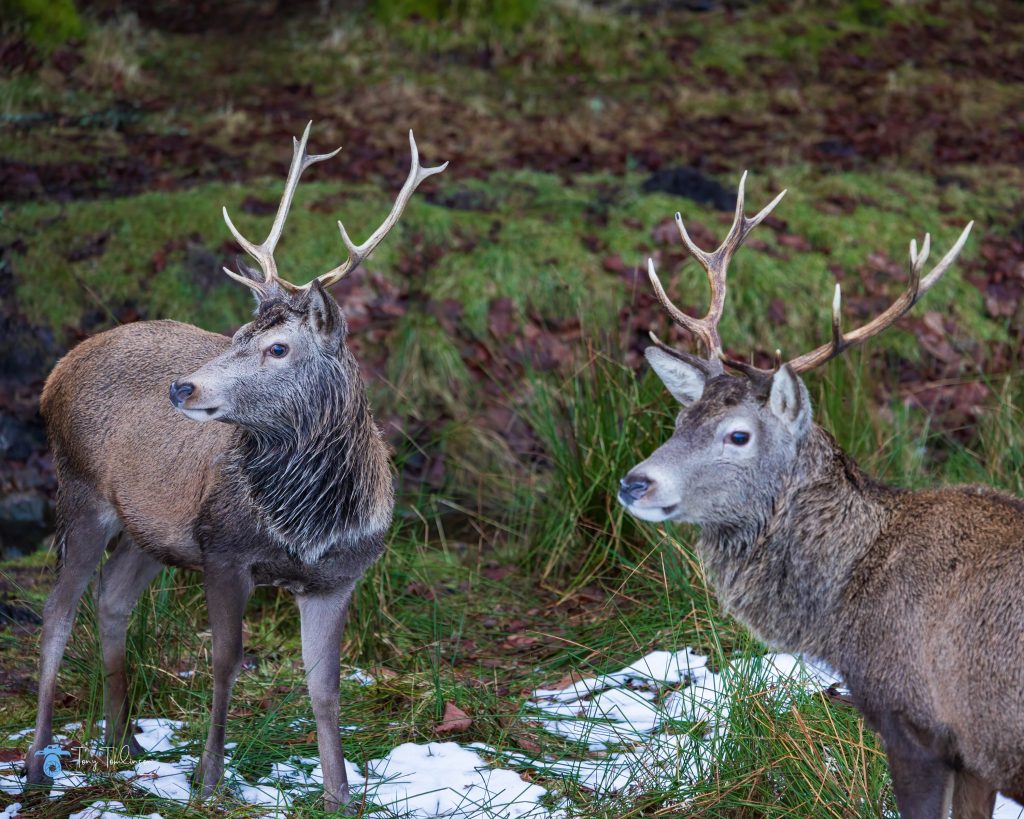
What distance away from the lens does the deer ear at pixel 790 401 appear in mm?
3844

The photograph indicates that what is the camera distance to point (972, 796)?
3.74m

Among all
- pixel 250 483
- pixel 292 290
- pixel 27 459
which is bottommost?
pixel 27 459

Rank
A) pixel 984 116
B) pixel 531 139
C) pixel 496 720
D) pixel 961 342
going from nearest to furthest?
pixel 496 720
pixel 961 342
pixel 531 139
pixel 984 116

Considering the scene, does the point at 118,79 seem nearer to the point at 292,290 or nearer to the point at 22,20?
the point at 22,20

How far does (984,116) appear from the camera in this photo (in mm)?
11328

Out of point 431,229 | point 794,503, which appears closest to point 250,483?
point 794,503

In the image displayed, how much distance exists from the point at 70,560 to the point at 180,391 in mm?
1074

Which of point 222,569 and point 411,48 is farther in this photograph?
point 411,48

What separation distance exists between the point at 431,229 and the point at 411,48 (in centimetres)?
402

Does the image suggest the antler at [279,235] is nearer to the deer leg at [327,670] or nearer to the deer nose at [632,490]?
the deer leg at [327,670]

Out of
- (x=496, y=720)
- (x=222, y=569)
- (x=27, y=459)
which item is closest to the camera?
(x=222, y=569)

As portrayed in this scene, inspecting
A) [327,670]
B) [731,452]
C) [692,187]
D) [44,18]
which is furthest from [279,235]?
Answer: [44,18]

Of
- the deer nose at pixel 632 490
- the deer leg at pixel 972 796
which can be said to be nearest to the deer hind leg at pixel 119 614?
the deer nose at pixel 632 490

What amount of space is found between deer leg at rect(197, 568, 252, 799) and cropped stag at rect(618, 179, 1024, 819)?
56.6 inches
